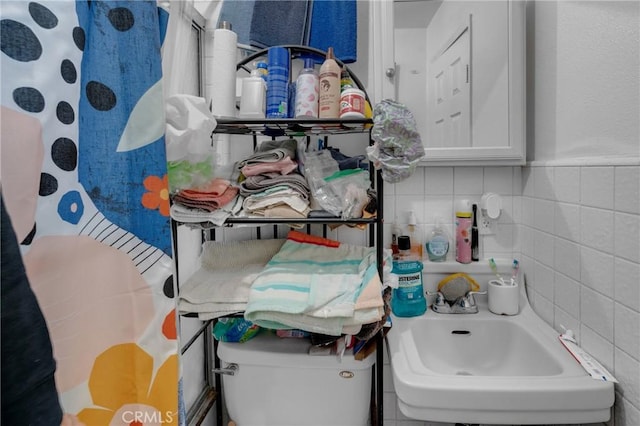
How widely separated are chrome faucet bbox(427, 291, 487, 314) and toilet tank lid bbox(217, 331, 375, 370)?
0.33 meters

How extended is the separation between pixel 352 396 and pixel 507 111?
39.4 inches

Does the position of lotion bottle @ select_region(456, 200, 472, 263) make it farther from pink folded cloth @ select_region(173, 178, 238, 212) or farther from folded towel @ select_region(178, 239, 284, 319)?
pink folded cloth @ select_region(173, 178, 238, 212)

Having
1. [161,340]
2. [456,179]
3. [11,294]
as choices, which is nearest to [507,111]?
[456,179]

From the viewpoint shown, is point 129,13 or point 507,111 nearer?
point 129,13

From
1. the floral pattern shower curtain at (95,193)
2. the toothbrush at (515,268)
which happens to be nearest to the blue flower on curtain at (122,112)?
the floral pattern shower curtain at (95,193)

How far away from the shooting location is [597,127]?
2.81ft

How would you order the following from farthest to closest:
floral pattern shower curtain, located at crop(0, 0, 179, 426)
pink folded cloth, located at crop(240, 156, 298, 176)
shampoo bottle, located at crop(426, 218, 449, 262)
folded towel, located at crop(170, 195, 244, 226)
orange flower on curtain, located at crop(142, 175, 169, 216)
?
1. shampoo bottle, located at crop(426, 218, 449, 262)
2. pink folded cloth, located at crop(240, 156, 298, 176)
3. folded towel, located at crop(170, 195, 244, 226)
4. orange flower on curtain, located at crop(142, 175, 169, 216)
5. floral pattern shower curtain, located at crop(0, 0, 179, 426)

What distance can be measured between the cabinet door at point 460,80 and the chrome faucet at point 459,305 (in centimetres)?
45

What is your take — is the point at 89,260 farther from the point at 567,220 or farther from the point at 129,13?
the point at 567,220

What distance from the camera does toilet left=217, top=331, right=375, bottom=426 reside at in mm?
970

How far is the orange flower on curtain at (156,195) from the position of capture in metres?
0.54

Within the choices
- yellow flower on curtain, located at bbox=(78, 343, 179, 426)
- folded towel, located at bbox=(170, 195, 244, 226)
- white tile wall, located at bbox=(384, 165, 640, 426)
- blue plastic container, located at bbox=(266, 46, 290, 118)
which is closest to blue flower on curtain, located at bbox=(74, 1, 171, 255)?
yellow flower on curtain, located at bbox=(78, 343, 179, 426)

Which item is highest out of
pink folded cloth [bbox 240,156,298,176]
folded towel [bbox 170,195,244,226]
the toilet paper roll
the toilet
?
the toilet paper roll

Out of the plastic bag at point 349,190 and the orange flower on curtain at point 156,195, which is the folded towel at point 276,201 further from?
the orange flower on curtain at point 156,195
